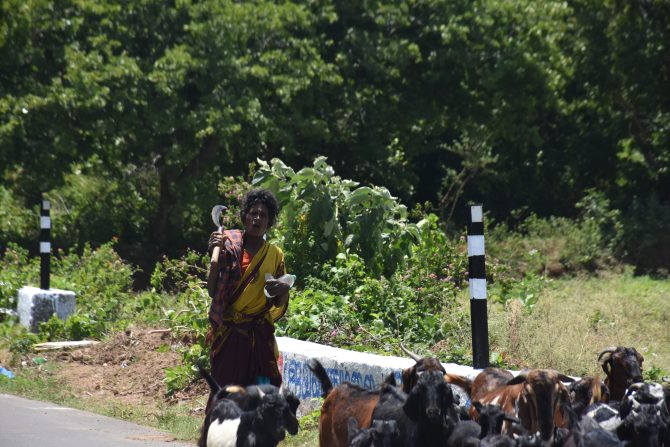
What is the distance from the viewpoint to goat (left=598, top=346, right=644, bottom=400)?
6.79 meters

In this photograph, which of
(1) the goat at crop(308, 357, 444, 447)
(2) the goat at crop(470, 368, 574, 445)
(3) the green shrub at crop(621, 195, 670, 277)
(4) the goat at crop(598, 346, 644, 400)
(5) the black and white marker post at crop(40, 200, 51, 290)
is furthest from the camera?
(3) the green shrub at crop(621, 195, 670, 277)

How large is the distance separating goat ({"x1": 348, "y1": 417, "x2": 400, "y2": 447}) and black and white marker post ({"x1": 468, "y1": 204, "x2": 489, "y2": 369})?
2.11 m

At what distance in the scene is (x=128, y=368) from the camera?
11.6 meters

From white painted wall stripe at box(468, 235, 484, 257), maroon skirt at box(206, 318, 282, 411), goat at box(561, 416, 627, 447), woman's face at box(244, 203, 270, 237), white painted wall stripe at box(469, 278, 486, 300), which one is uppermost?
woman's face at box(244, 203, 270, 237)

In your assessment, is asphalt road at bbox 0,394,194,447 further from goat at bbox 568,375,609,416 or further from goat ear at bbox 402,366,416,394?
goat at bbox 568,375,609,416

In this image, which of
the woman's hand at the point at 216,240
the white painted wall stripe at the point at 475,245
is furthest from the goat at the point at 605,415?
the woman's hand at the point at 216,240

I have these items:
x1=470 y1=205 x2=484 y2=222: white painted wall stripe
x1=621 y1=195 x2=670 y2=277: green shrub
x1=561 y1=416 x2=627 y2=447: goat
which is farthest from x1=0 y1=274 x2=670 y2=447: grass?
x1=621 y1=195 x2=670 y2=277: green shrub

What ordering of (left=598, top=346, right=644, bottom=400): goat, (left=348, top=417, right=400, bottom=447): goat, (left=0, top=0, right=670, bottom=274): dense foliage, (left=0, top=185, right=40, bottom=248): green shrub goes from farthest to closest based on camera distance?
(left=0, top=185, right=40, bottom=248): green shrub
(left=0, top=0, right=670, bottom=274): dense foliage
(left=598, top=346, right=644, bottom=400): goat
(left=348, top=417, right=400, bottom=447): goat

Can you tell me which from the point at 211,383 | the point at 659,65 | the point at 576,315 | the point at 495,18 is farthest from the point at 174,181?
the point at 211,383

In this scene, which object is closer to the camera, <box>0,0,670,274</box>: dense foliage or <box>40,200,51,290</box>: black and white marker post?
<box>40,200,51,290</box>: black and white marker post

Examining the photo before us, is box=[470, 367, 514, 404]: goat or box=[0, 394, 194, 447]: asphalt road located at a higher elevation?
box=[470, 367, 514, 404]: goat

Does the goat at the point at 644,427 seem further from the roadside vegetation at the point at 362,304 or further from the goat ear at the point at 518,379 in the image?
the roadside vegetation at the point at 362,304

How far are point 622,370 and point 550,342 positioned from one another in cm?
212

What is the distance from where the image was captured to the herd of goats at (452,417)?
→ 5.70m
